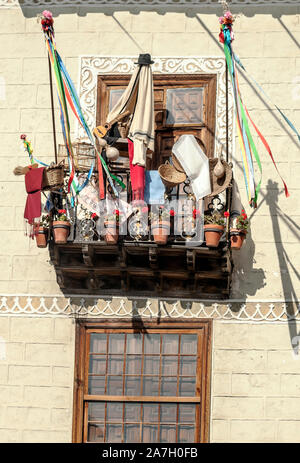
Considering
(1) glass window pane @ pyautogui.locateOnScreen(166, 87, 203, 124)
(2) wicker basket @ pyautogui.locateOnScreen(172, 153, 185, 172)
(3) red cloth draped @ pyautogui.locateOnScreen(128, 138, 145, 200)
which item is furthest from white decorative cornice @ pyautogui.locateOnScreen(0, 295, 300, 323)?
(1) glass window pane @ pyautogui.locateOnScreen(166, 87, 203, 124)

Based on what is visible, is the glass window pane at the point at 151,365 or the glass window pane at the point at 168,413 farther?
the glass window pane at the point at 151,365

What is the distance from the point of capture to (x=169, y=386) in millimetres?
22641

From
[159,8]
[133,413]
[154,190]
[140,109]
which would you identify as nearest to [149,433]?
[133,413]

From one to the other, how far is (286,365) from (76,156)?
5.01m

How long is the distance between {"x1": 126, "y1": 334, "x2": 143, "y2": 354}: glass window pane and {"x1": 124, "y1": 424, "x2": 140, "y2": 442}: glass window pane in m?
1.23

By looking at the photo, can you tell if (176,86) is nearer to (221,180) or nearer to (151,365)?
(221,180)

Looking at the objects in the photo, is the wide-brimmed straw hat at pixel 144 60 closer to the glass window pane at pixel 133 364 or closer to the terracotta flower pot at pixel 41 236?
the terracotta flower pot at pixel 41 236

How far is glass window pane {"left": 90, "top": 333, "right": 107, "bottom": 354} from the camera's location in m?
22.9

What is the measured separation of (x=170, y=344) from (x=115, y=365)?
3.21 feet

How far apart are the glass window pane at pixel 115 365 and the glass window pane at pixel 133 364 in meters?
0.10

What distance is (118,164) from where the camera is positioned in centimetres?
2328

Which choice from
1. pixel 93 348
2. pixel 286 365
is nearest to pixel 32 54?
pixel 93 348

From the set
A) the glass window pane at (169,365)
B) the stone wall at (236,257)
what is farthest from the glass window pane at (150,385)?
the stone wall at (236,257)

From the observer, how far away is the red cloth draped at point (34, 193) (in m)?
22.5
